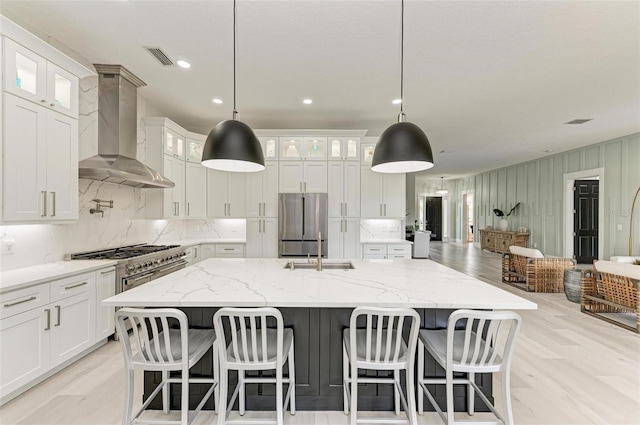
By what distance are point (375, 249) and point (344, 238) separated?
57cm

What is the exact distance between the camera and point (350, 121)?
5.07m

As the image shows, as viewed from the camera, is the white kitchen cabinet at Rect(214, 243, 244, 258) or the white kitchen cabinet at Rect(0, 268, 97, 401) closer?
the white kitchen cabinet at Rect(0, 268, 97, 401)

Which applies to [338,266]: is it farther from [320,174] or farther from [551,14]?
[551,14]

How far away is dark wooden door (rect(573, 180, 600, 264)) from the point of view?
24.3 ft

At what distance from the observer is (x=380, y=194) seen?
17.0 ft

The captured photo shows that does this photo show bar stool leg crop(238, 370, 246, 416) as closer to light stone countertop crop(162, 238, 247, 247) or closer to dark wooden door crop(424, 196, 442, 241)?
light stone countertop crop(162, 238, 247, 247)

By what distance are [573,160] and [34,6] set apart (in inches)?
388

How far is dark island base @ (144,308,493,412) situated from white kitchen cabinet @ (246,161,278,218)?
3051 millimetres

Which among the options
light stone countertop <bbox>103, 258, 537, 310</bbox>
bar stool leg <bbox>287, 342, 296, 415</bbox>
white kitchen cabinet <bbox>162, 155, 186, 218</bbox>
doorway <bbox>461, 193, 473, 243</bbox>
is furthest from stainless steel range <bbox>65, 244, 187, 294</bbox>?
doorway <bbox>461, 193, 473, 243</bbox>

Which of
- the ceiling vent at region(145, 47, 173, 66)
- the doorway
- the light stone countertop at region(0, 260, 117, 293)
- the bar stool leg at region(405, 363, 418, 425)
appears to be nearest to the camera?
the bar stool leg at region(405, 363, 418, 425)

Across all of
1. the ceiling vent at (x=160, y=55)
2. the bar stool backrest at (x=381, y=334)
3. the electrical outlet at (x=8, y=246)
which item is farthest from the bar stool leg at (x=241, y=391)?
the ceiling vent at (x=160, y=55)

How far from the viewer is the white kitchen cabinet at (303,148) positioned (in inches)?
197

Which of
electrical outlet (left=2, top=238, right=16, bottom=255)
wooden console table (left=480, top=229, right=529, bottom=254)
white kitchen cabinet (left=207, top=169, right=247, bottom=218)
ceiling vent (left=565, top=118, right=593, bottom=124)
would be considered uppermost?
ceiling vent (left=565, top=118, right=593, bottom=124)

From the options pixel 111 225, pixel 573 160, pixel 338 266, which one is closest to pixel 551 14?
pixel 338 266
